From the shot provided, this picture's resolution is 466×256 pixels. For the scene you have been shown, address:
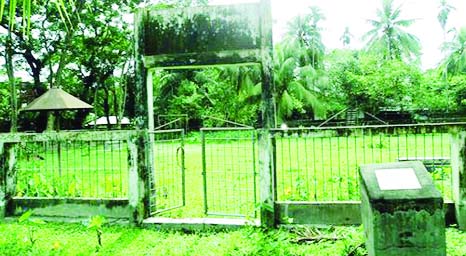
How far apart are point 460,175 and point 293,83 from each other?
26.5 meters

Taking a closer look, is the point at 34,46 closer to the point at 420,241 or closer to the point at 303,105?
the point at 303,105

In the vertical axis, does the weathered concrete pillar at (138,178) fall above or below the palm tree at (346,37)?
below

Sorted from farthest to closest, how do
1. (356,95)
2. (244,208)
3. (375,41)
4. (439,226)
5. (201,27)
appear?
(375,41)
(356,95)
(244,208)
(201,27)
(439,226)

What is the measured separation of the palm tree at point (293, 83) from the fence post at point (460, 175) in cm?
2500

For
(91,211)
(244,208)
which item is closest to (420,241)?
(244,208)

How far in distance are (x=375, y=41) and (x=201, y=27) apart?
32912 mm

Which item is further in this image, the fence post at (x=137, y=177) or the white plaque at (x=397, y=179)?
the fence post at (x=137, y=177)

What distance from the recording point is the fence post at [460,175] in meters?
5.66

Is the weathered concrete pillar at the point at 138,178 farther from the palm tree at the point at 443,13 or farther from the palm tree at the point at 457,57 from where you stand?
the palm tree at the point at 443,13

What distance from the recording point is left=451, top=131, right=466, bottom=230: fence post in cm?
566

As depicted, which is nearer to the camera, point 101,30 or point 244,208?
point 244,208

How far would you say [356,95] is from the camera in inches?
1191

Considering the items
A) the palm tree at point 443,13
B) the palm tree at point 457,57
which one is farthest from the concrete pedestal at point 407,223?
the palm tree at point 443,13

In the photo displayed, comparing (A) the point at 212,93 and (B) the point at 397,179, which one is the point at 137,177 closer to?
(B) the point at 397,179
